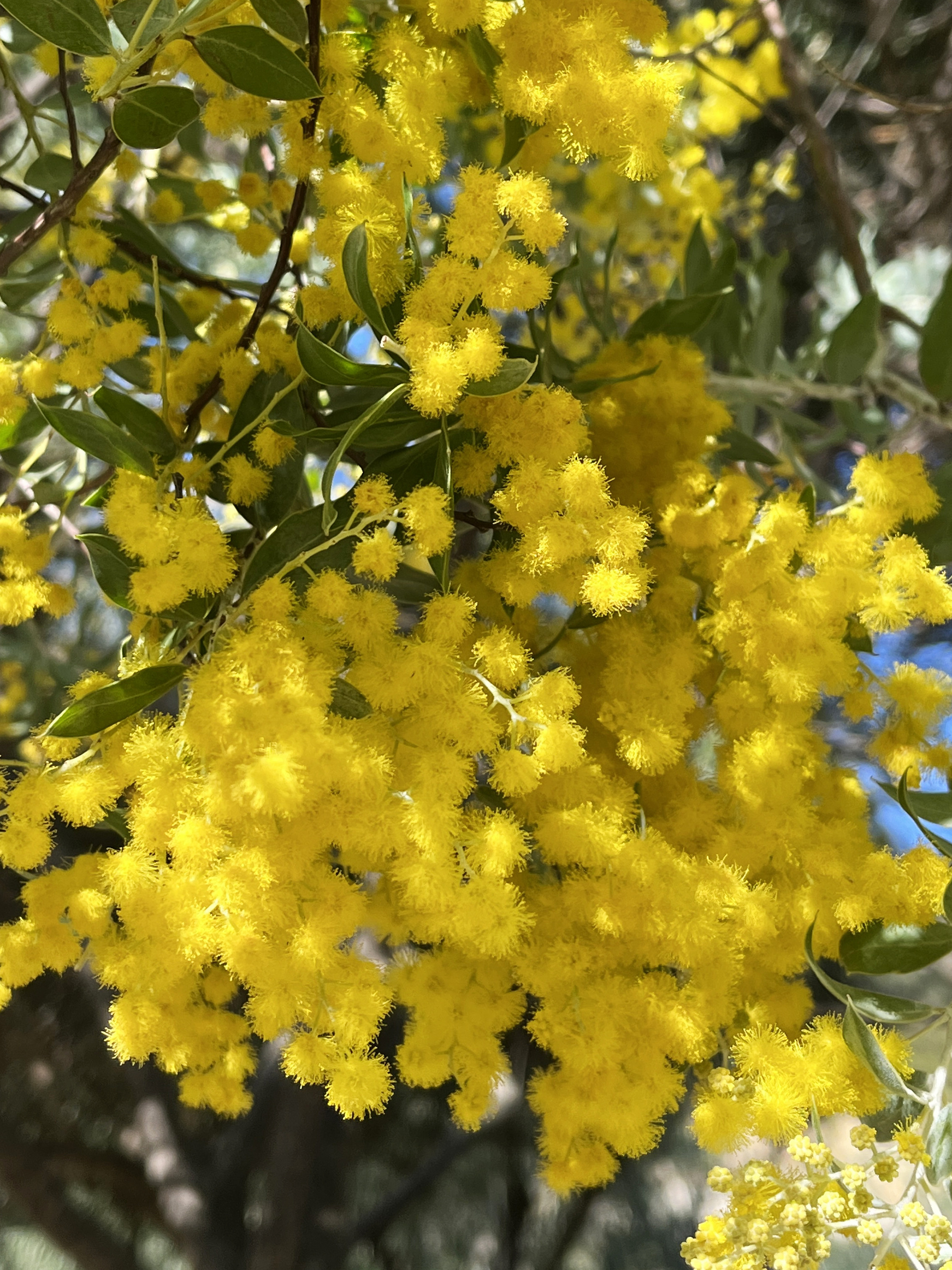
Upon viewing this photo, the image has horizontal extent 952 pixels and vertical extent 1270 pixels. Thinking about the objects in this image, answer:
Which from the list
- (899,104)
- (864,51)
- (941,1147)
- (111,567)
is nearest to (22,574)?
(111,567)

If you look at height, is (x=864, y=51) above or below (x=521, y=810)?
above

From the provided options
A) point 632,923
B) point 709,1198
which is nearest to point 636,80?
point 632,923

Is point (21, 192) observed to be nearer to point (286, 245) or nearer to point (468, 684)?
point (286, 245)

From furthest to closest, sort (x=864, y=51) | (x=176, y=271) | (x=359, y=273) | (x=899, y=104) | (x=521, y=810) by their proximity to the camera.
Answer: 1. (x=864, y=51)
2. (x=899, y=104)
3. (x=176, y=271)
4. (x=521, y=810)
5. (x=359, y=273)

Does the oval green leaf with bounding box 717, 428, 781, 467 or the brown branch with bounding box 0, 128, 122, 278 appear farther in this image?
the oval green leaf with bounding box 717, 428, 781, 467

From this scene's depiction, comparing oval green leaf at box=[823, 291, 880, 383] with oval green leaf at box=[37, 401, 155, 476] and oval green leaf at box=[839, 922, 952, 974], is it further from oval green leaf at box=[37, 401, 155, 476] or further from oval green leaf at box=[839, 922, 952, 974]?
oval green leaf at box=[37, 401, 155, 476]

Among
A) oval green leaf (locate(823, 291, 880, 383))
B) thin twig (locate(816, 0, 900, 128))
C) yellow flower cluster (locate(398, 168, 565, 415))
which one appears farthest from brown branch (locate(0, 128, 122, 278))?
thin twig (locate(816, 0, 900, 128))

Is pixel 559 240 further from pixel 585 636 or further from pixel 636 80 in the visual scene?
pixel 585 636
